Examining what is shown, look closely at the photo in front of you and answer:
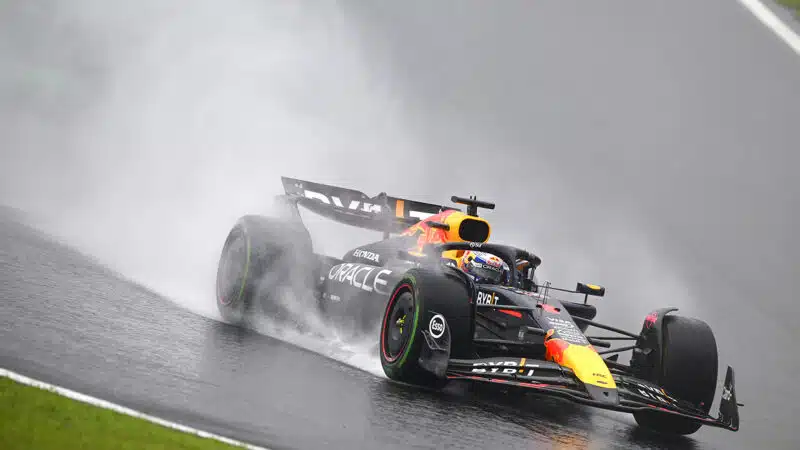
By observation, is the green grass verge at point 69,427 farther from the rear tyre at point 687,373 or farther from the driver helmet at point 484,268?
the rear tyre at point 687,373

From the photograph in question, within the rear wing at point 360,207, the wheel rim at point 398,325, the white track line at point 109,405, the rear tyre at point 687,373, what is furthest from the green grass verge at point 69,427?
the rear wing at point 360,207

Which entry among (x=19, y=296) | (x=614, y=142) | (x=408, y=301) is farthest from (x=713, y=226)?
(x=19, y=296)

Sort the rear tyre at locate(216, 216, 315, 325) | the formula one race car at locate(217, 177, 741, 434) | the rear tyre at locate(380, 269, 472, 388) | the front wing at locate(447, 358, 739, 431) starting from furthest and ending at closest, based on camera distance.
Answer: the rear tyre at locate(216, 216, 315, 325) < the rear tyre at locate(380, 269, 472, 388) < the formula one race car at locate(217, 177, 741, 434) < the front wing at locate(447, 358, 739, 431)

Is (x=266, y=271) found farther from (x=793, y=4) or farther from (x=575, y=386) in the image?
(x=793, y=4)

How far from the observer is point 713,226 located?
57.6ft

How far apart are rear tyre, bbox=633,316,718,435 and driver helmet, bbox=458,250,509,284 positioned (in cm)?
165

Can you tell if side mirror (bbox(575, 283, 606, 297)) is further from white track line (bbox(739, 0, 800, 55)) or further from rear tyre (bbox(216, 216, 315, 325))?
white track line (bbox(739, 0, 800, 55))

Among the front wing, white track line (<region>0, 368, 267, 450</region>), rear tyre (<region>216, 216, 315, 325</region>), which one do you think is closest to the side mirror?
the front wing

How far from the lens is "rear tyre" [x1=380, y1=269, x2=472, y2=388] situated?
8352 millimetres

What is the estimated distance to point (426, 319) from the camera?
8.34 meters

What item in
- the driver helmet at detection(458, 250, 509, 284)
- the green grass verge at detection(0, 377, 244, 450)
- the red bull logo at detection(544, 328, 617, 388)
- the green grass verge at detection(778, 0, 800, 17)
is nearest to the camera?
the green grass verge at detection(0, 377, 244, 450)

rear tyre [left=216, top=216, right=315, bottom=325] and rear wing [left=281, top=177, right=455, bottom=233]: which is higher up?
rear wing [left=281, top=177, right=455, bottom=233]

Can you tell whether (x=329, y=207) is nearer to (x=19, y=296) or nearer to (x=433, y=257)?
(x=433, y=257)

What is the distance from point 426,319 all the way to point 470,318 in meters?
0.40
